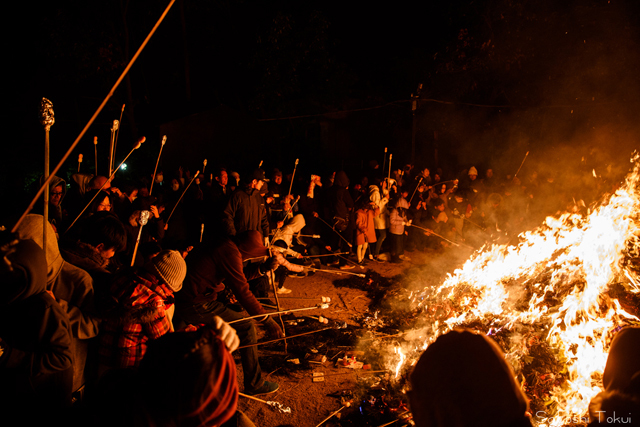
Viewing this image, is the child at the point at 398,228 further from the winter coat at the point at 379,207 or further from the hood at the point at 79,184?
the hood at the point at 79,184

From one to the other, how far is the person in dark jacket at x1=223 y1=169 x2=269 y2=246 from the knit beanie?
436cm

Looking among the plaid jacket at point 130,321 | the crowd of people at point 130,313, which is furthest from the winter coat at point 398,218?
the plaid jacket at point 130,321

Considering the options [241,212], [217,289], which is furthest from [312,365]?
[241,212]

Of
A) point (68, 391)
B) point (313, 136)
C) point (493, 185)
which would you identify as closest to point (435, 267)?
point (493, 185)

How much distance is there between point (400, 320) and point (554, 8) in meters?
14.2

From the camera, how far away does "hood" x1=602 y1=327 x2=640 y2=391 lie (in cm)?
186

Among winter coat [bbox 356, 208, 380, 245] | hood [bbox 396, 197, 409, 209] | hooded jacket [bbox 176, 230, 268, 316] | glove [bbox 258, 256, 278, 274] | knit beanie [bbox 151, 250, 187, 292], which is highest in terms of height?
knit beanie [bbox 151, 250, 187, 292]

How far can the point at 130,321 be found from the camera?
3.22 meters

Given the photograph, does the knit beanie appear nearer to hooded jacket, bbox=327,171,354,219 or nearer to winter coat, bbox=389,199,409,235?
hooded jacket, bbox=327,171,354,219

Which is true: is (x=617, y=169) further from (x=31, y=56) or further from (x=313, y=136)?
(x=31, y=56)

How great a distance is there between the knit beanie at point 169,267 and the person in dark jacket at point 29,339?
839mm

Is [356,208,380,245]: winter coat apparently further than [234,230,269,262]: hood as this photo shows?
Yes

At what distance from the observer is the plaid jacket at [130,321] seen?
3.21 metres

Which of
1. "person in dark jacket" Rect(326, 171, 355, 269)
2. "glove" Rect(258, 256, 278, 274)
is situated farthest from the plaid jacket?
"person in dark jacket" Rect(326, 171, 355, 269)
